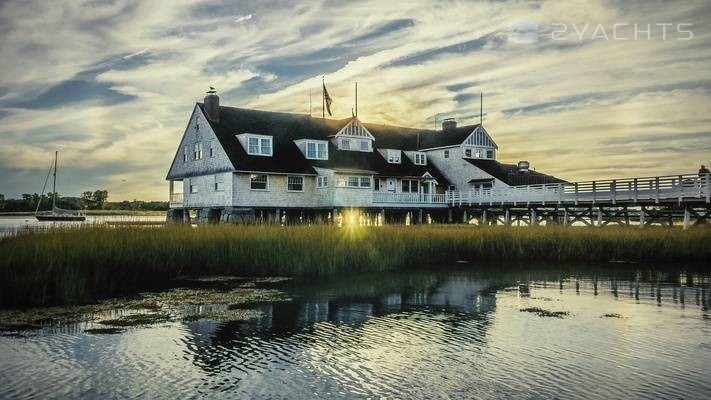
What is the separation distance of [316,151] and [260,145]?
5283mm

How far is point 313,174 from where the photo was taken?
162 feet

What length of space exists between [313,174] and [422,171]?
13.7 m

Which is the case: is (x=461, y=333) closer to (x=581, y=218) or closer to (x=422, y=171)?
(x=581, y=218)

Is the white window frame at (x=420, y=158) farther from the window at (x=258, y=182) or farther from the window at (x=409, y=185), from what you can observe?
the window at (x=258, y=182)

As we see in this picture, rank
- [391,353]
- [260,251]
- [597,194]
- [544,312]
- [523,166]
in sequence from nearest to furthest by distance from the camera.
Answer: [391,353]
[544,312]
[260,251]
[597,194]
[523,166]

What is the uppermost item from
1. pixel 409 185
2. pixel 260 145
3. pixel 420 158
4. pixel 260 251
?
pixel 420 158

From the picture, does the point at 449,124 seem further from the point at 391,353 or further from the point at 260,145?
the point at 391,353

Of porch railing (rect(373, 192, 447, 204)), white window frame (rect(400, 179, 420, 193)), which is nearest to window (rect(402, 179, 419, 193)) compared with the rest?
white window frame (rect(400, 179, 420, 193))

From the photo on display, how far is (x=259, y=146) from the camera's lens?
158 feet

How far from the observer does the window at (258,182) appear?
46500 mm

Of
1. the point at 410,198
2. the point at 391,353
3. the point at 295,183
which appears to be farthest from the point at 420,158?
the point at 391,353

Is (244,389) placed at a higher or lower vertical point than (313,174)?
lower

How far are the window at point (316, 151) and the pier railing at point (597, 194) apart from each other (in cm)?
1364

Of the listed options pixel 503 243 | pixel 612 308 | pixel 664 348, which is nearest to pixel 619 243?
pixel 503 243
